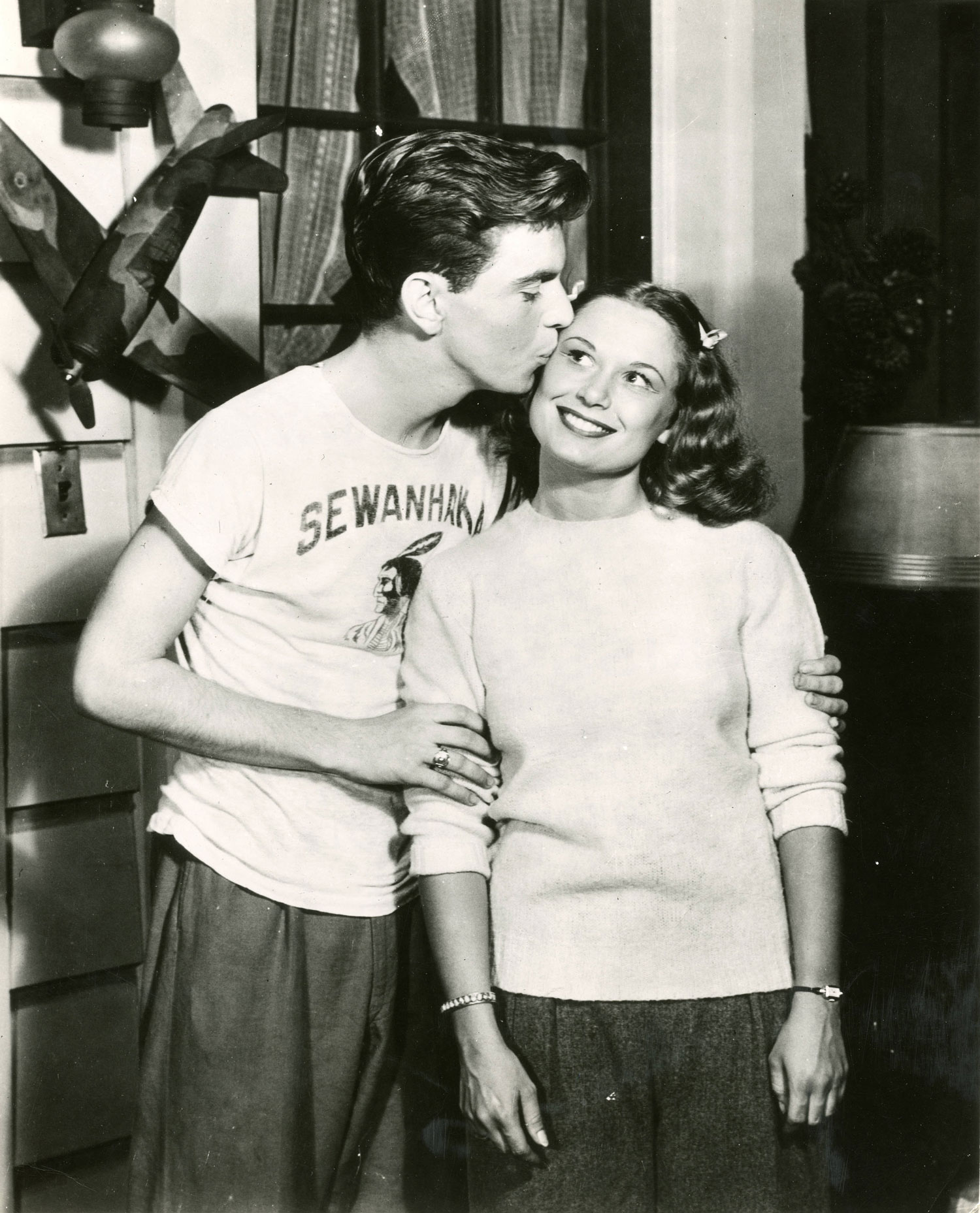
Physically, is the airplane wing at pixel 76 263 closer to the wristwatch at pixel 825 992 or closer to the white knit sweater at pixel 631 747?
the white knit sweater at pixel 631 747

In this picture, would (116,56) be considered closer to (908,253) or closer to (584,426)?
(584,426)

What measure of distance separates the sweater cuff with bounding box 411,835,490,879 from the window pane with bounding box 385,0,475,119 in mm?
1330

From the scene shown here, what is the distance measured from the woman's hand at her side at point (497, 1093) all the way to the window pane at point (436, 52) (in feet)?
5.09

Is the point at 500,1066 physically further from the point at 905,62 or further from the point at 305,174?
the point at 905,62

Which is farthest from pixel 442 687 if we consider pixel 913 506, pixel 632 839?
pixel 913 506

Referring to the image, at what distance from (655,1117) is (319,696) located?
661mm

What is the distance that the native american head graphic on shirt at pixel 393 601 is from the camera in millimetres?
1616

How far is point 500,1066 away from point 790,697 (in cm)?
56

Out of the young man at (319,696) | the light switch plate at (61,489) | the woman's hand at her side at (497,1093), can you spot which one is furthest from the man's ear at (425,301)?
the woman's hand at her side at (497,1093)

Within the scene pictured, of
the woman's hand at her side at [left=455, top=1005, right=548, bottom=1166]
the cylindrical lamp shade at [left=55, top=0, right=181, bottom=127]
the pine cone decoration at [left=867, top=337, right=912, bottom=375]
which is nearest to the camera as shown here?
the woman's hand at her side at [left=455, top=1005, right=548, bottom=1166]

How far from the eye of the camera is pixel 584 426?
1478mm

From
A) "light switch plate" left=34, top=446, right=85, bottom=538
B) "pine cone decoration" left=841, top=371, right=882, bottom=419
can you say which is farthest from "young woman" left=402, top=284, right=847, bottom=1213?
"pine cone decoration" left=841, top=371, right=882, bottom=419

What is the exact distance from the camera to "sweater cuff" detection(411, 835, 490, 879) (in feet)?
4.78

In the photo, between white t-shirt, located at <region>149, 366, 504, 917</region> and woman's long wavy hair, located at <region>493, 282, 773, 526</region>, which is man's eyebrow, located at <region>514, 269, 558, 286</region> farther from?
white t-shirt, located at <region>149, 366, 504, 917</region>
